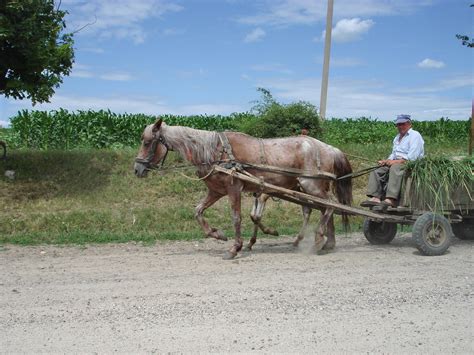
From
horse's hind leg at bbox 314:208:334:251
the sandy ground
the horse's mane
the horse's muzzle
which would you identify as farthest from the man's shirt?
the horse's muzzle

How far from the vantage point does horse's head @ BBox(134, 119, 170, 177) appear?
7.69m

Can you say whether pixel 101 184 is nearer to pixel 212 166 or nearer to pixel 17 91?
pixel 17 91

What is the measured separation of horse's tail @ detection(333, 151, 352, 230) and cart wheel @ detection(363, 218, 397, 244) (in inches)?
14.5

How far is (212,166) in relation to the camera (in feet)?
25.6

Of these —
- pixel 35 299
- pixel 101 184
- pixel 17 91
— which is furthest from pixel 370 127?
pixel 35 299

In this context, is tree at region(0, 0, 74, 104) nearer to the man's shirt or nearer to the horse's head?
the horse's head

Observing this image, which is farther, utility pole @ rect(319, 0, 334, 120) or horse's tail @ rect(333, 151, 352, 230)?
utility pole @ rect(319, 0, 334, 120)

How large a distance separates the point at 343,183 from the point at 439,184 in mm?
1620

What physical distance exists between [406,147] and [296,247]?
243cm

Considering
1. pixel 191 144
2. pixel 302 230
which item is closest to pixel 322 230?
pixel 302 230

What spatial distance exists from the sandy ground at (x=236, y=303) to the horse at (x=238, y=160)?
0.71 meters

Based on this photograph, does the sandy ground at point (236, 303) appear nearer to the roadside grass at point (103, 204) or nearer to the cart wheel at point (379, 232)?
the cart wheel at point (379, 232)

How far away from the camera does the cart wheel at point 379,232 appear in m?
9.03

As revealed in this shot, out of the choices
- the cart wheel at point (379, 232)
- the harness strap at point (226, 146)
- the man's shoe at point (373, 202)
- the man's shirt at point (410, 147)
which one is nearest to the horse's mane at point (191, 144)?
the harness strap at point (226, 146)
